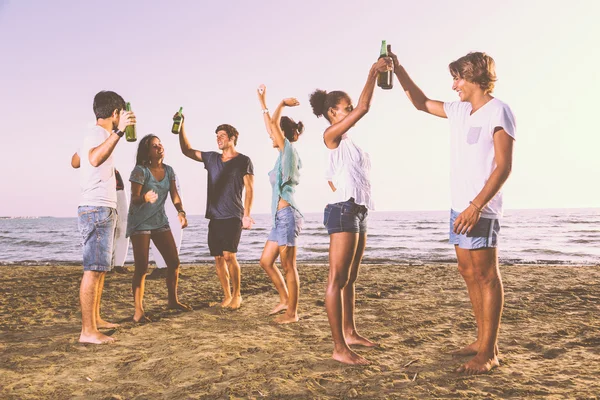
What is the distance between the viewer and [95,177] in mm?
3754

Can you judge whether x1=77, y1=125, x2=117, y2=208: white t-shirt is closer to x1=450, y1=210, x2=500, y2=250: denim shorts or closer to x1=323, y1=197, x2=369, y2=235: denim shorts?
x1=323, y1=197, x2=369, y2=235: denim shorts

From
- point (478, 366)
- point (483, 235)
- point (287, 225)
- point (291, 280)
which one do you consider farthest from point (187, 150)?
point (478, 366)

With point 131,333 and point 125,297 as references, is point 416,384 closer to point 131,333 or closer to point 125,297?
point 131,333

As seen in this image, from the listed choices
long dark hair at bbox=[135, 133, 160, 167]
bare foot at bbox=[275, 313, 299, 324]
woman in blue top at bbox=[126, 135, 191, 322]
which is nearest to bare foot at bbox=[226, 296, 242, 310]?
woman in blue top at bbox=[126, 135, 191, 322]

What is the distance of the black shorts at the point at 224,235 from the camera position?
498 cm

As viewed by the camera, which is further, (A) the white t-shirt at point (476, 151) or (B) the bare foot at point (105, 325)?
(B) the bare foot at point (105, 325)

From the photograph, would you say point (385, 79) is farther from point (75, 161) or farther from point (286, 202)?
point (75, 161)

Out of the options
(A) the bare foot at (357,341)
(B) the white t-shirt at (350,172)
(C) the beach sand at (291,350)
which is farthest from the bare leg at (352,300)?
(B) the white t-shirt at (350,172)

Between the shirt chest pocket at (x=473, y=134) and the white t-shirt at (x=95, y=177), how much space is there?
8.82ft

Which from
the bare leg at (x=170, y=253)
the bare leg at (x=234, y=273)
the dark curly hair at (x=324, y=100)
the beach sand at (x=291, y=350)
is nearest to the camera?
the beach sand at (x=291, y=350)

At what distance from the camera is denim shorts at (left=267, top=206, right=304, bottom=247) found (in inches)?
178

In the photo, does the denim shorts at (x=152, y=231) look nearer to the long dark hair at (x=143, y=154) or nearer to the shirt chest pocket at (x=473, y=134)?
the long dark hair at (x=143, y=154)

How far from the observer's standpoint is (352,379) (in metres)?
2.81

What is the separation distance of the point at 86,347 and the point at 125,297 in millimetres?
2535
